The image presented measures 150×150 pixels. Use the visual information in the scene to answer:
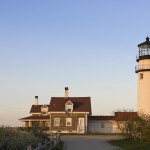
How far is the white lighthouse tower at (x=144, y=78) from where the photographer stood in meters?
49.2

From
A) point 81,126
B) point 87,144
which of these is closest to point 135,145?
point 87,144

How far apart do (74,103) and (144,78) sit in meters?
16.3

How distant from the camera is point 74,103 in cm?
6303

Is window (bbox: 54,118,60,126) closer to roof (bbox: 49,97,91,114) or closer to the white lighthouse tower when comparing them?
roof (bbox: 49,97,91,114)

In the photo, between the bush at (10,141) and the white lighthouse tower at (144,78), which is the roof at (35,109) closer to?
the white lighthouse tower at (144,78)

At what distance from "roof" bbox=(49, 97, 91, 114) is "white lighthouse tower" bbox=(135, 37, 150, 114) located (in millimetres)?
13285

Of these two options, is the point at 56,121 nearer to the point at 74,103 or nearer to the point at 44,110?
the point at 74,103

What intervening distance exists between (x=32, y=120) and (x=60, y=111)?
6.51 meters

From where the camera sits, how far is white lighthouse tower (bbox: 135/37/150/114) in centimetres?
4919

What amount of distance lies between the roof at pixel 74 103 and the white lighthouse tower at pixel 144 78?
13285 mm

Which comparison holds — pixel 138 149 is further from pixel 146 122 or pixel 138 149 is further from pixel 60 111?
pixel 60 111

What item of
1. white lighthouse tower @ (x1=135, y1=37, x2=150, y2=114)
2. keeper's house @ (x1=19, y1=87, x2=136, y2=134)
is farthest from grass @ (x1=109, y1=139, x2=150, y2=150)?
keeper's house @ (x1=19, y1=87, x2=136, y2=134)

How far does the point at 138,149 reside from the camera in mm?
26750

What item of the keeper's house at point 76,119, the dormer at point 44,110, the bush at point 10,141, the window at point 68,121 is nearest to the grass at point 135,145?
the bush at point 10,141
